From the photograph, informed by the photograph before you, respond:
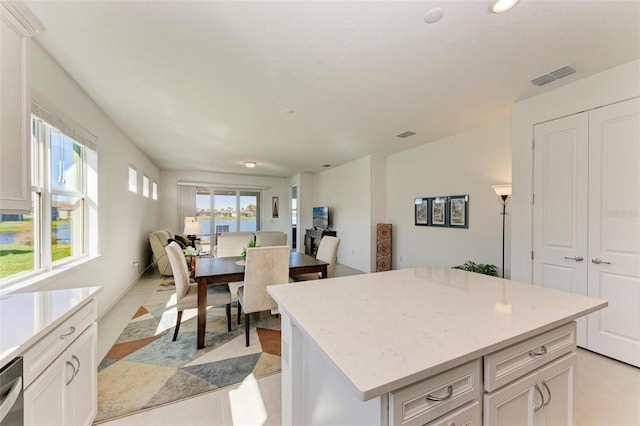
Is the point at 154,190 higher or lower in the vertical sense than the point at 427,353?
higher

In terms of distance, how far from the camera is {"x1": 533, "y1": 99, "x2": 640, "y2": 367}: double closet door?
2.27 metres

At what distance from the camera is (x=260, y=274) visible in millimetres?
2615

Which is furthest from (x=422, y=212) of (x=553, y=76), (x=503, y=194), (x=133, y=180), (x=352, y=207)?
(x=133, y=180)

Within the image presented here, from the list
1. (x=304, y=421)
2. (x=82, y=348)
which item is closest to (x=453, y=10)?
(x=304, y=421)

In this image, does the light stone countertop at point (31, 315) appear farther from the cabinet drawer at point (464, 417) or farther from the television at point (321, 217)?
the television at point (321, 217)

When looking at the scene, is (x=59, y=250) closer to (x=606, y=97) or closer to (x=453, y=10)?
(x=453, y=10)

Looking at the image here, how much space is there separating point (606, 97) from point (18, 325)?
444 cm

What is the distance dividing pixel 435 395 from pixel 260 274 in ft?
6.63

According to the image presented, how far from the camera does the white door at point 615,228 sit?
88.6 inches

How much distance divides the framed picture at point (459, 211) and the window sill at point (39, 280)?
4.99m

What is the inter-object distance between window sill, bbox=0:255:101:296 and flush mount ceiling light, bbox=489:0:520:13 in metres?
3.64

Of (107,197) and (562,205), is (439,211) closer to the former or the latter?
(562,205)

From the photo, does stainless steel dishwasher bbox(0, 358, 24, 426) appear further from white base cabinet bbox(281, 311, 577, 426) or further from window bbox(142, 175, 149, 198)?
window bbox(142, 175, 149, 198)

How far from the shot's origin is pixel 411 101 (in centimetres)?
301
